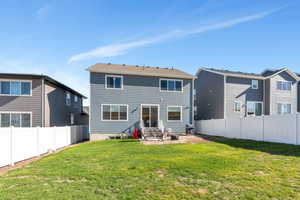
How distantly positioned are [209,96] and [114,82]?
11816 mm

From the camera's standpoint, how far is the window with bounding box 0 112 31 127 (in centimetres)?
1288

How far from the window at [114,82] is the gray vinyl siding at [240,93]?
1135 cm

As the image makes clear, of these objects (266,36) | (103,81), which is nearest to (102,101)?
(103,81)

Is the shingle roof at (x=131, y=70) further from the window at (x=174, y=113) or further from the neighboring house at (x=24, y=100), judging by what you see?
the neighboring house at (x=24, y=100)

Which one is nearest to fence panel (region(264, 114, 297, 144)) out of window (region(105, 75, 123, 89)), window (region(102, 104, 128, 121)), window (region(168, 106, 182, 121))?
window (region(168, 106, 182, 121))

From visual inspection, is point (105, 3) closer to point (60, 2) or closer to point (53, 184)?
point (60, 2)

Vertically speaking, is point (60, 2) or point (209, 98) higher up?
point (60, 2)

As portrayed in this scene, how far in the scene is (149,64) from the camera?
17.7m

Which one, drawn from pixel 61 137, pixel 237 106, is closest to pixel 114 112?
pixel 61 137

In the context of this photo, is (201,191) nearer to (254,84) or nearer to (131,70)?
(131,70)

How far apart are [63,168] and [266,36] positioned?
15.5 metres

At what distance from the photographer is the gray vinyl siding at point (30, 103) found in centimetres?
1291

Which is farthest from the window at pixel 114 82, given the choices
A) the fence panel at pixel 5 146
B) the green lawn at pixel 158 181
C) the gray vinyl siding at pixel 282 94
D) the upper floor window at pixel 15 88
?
the gray vinyl siding at pixel 282 94

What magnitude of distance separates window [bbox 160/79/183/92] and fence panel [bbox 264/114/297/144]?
301 inches
